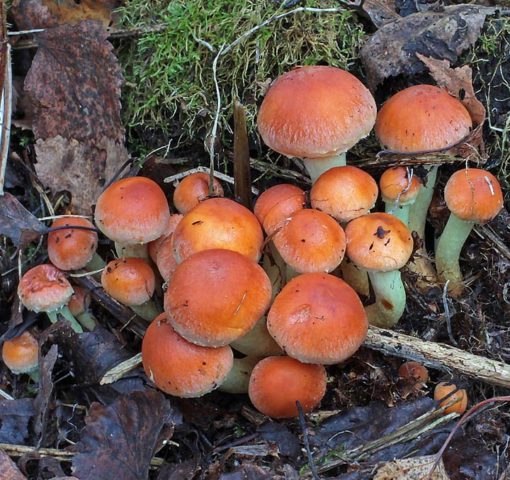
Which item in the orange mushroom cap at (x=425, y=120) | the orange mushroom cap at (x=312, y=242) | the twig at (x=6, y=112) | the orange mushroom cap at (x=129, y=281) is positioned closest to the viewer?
the orange mushroom cap at (x=312, y=242)

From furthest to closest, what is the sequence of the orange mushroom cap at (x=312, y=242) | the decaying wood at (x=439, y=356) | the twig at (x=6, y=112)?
the twig at (x=6, y=112) < the decaying wood at (x=439, y=356) < the orange mushroom cap at (x=312, y=242)

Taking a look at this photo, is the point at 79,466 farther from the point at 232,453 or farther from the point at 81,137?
the point at 81,137

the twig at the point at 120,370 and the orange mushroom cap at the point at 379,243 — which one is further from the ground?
the orange mushroom cap at the point at 379,243

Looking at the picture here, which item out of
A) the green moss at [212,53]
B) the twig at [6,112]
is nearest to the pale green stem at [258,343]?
the green moss at [212,53]

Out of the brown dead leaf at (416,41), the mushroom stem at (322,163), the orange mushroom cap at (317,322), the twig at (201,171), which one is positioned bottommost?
the orange mushroom cap at (317,322)

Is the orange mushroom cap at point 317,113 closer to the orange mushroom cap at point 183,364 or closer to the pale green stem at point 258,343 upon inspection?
the pale green stem at point 258,343

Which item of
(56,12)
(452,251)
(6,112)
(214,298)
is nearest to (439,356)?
(452,251)

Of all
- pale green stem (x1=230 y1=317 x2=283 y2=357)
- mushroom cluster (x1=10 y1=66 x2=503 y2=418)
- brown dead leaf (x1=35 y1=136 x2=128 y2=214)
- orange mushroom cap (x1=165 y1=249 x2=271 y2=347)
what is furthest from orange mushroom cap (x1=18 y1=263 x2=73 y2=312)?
pale green stem (x1=230 y1=317 x2=283 y2=357)
